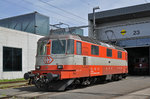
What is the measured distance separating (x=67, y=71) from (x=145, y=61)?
25549mm

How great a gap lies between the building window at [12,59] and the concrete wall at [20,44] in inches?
15.9

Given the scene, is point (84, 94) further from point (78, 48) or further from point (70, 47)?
point (78, 48)

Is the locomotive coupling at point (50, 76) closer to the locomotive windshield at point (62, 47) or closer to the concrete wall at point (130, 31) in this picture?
the locomotive windshield at point (62, 47)

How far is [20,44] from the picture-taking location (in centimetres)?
2328

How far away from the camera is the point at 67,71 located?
11.6 m

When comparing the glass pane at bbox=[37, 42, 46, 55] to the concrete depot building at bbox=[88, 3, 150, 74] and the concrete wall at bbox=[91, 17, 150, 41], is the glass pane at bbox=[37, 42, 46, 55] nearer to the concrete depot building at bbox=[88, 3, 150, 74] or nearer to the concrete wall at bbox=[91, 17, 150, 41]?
the concrete depot building at bbox=[88, 3, 150, 74]

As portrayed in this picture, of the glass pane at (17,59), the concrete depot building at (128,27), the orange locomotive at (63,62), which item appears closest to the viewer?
the orange locomotive at (63,62)

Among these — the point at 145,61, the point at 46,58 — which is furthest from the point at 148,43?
the point at 46,58

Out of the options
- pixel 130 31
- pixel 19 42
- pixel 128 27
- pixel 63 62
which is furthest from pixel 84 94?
pixel 128 27

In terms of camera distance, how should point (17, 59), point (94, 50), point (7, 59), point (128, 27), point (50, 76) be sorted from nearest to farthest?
point (50, 76) < point (94, 50) < point (7, 59) < point (17, 59) < point (128, 27)

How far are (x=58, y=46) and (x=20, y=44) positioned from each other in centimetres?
1222

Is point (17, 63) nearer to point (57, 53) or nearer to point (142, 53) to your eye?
point (57, 53)

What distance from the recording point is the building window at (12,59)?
21297 millimetres

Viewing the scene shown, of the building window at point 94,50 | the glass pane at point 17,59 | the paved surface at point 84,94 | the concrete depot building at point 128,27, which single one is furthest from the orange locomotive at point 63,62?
the concrete depot building at point 128,27
